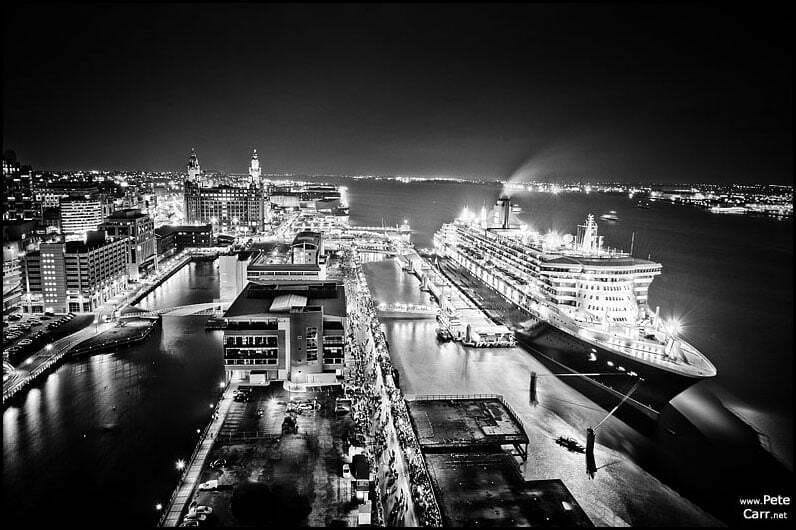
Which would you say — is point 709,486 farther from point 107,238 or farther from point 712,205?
point 712,205

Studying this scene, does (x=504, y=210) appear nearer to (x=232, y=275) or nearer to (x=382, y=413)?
(x=232, y=275)

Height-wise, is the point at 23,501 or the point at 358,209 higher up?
the point at 358,209

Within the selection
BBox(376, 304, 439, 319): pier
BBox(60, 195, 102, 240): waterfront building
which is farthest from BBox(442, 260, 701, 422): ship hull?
BBox(60, 195, 102, 240): waterfront building

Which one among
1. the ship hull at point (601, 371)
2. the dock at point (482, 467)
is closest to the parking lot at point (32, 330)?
the dock at point (482, 467)

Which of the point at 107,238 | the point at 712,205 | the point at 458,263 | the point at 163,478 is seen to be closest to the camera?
the point at 163,478

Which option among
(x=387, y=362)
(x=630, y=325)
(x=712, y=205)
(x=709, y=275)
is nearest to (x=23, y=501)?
(x=387, y=362)

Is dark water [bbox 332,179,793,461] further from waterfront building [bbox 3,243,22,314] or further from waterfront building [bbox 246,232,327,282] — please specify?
waterfront building [bbox 3,243,22,314]
